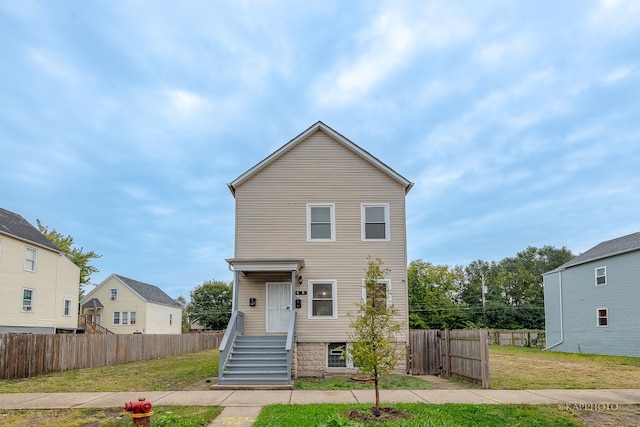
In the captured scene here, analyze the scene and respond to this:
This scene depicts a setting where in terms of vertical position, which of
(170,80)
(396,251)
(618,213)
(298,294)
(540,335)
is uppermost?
(170,80)

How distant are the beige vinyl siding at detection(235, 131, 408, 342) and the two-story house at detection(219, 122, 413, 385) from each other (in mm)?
34

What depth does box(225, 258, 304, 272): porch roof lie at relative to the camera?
13871 millimetres

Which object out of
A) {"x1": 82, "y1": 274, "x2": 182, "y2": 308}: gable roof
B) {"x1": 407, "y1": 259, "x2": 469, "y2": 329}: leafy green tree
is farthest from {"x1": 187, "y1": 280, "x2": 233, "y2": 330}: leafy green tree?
{"x1": 407, "y1": 259, "x2": 469, "y2": 329}: leafy green tree

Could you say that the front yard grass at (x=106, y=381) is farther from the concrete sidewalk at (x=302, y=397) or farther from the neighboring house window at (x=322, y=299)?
the neighboring house window at (x=322, y=299)

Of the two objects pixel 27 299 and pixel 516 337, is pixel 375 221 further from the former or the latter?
pixel 516 337

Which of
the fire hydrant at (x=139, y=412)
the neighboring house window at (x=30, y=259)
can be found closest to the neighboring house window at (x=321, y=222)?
the fire hydrant at (x=139, y=412)

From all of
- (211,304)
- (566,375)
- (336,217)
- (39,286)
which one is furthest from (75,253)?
(566,375)

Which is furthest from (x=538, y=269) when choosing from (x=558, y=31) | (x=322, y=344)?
(x=322, y=344)

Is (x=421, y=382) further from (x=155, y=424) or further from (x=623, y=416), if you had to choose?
(x=155, y=424)

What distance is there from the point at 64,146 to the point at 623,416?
3409 cm

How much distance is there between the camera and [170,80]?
20.1 metres

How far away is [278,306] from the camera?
14984mm

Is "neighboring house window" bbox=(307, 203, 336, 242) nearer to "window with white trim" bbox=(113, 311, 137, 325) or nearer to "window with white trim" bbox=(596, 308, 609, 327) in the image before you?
"window with white trim" bbox=(596, 308, 609, 327)

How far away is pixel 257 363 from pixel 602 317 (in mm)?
19068
